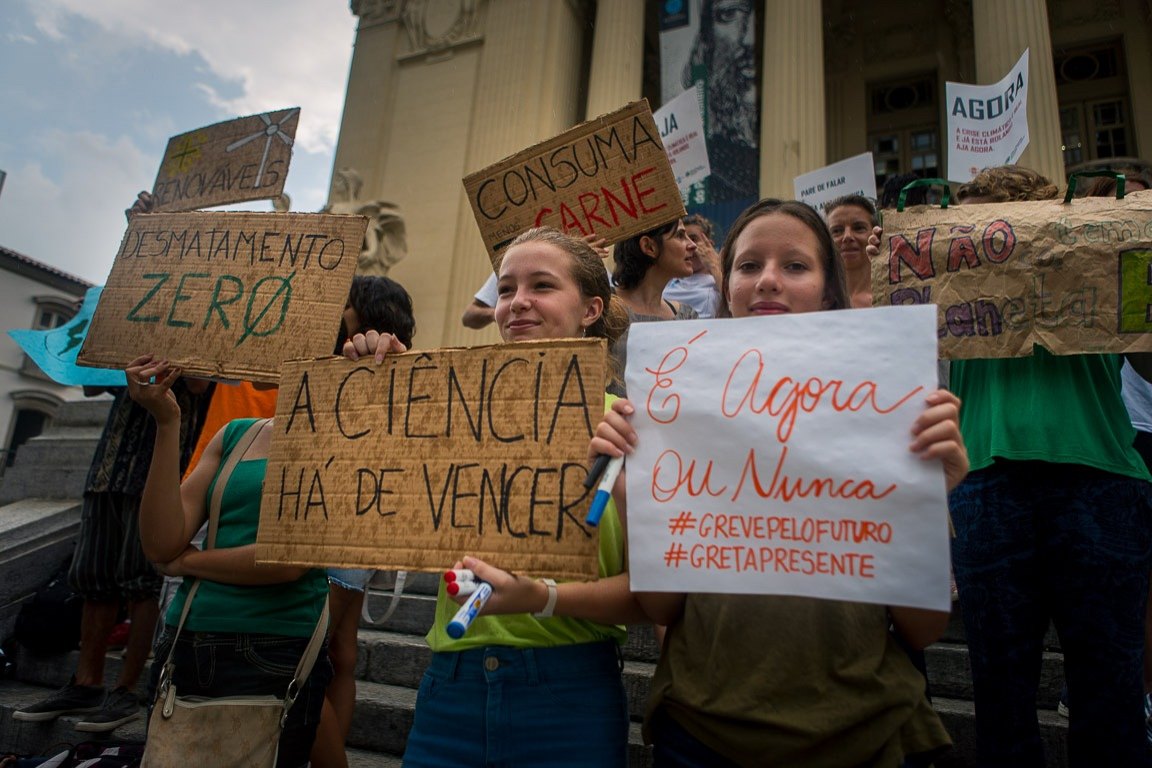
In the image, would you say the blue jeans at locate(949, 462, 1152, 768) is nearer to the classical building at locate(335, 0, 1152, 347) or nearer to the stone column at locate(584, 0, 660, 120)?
the classical building at locate(335, 0, 1152, 347)

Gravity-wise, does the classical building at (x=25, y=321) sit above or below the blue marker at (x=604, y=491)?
above

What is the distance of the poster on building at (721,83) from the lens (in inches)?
380

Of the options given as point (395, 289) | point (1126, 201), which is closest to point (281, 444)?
point (395, 289)

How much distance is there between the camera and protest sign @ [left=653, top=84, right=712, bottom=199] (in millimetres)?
5000

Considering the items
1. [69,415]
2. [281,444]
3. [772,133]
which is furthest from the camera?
[772,133]

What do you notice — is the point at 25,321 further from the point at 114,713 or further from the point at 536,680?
the point at 536,680

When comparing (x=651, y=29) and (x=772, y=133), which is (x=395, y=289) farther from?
(x=651, y=29)

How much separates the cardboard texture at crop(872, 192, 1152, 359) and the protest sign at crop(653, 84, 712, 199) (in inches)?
110

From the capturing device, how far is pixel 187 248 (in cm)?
257

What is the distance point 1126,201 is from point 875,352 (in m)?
1.56

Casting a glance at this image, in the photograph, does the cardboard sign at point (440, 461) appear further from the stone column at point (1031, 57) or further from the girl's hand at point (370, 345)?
the stone column at point (1031, 57)

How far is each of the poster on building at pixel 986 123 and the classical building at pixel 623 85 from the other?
443cm

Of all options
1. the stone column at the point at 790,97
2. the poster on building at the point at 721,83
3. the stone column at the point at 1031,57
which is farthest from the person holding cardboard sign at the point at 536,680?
the stone column at the point at 1031,57

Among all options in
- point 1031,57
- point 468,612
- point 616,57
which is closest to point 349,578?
point 468,612
